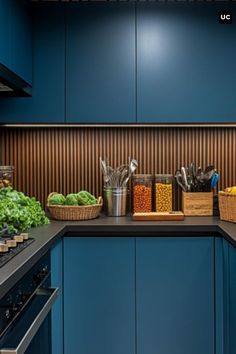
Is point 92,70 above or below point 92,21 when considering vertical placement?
below

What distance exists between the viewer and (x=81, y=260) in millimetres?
2607

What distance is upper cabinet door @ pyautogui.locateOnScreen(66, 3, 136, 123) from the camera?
2.94 meters

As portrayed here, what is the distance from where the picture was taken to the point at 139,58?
2.94 meters

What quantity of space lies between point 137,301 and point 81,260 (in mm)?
A: 368

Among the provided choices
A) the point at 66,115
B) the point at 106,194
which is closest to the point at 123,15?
the point at 66,115

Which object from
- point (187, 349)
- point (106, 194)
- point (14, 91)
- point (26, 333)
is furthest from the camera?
point (106, 194)

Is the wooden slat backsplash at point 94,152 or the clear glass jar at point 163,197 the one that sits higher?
the wooden slat backsplash at point 94,152

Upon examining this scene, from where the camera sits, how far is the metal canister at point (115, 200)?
2990 millimetres

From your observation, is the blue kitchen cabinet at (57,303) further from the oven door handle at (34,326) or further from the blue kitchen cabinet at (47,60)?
the blue kitchen cabinet at (47,60)

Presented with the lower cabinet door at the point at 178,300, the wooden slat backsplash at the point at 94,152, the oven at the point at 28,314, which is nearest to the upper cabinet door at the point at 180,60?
the wooden slat backsplash at the point at 94,152

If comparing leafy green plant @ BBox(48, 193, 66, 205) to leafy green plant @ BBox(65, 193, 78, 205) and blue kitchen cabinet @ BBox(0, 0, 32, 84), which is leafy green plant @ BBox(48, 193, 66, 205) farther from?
blue kitchen cabinet @ BBox(0, 0, 32, 84)

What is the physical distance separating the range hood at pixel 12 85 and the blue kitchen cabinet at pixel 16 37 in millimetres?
22

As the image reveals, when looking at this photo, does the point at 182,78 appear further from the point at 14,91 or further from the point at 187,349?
the point at 187,349

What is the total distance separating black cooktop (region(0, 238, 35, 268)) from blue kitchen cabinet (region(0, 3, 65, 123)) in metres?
1.09
